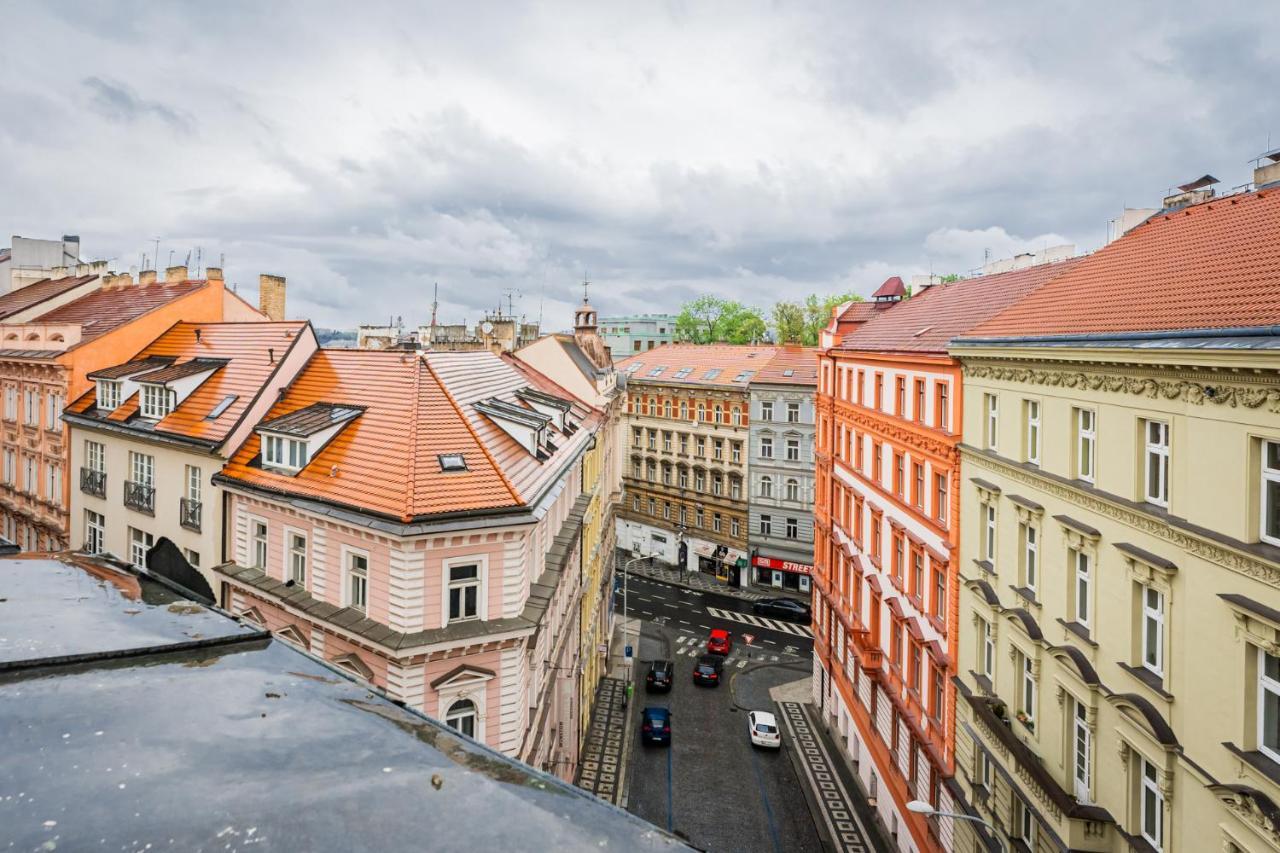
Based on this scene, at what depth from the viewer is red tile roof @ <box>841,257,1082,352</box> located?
2639cm

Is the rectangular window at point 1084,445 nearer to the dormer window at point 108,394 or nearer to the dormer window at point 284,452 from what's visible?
the dormer window at point 284,452

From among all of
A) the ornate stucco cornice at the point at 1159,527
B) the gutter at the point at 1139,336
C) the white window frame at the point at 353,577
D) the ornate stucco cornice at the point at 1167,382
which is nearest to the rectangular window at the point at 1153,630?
the ornate stucco cornice at the point at 1159,527

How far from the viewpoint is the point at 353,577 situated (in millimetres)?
20562

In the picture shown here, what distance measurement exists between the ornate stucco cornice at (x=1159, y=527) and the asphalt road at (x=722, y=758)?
12.1 m

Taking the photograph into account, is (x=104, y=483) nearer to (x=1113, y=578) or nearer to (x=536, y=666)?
(x=536, y=666)

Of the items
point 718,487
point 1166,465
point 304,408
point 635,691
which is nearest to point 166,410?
point 304,408

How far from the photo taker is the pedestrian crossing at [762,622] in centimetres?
5255

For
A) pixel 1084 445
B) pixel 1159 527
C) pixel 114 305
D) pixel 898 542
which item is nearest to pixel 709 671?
pixel 898 542

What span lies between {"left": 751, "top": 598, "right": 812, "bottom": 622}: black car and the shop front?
3.05 m

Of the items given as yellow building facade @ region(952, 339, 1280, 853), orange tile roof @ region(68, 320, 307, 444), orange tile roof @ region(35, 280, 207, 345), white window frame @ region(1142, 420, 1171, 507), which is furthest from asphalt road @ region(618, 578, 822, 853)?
orange tile roof @ region(35, 280, 207, 345)

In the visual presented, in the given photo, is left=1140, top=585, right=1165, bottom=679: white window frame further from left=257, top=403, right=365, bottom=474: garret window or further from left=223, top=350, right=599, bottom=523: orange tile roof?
left=257, top=403, right=365, bottom=474: garret window

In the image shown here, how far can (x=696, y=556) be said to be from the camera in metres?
63.7

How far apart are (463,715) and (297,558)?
6372mm

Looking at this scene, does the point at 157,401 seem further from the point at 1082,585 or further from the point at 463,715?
the point at 1082,585
